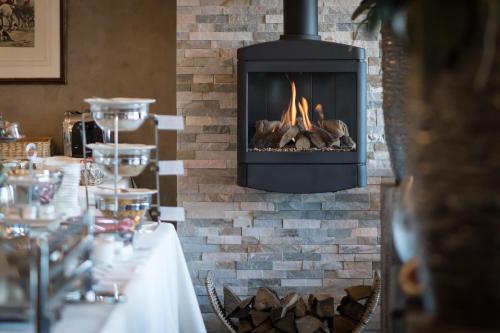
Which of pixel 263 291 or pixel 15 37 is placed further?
pixel 15 37

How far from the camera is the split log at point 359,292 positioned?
3703 mm

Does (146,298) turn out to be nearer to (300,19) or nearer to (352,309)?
(352,309)

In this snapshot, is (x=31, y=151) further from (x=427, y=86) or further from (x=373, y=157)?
(x=373, y=157)

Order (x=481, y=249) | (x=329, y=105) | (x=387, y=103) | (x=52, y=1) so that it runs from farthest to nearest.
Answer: (x=52, y=1), (x=329, y=105), (x=387, y=103), (x=481, y=249)

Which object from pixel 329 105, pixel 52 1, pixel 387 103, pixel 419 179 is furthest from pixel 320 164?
pixel 419 179

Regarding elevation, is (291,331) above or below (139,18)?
below

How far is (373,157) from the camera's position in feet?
12.9

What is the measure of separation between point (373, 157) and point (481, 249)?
10.4 ft

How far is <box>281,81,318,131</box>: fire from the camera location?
379 centimetres

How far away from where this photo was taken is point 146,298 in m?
1.98

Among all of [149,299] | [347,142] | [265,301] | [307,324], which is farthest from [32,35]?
[149,299]

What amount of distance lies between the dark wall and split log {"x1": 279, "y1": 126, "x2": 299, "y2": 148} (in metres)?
1.22

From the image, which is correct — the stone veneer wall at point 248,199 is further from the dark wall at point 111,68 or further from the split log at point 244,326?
the dark wall at point 111,68

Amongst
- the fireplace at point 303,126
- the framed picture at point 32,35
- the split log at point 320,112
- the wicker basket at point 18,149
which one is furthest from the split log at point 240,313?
the framed picture at point 32,35
